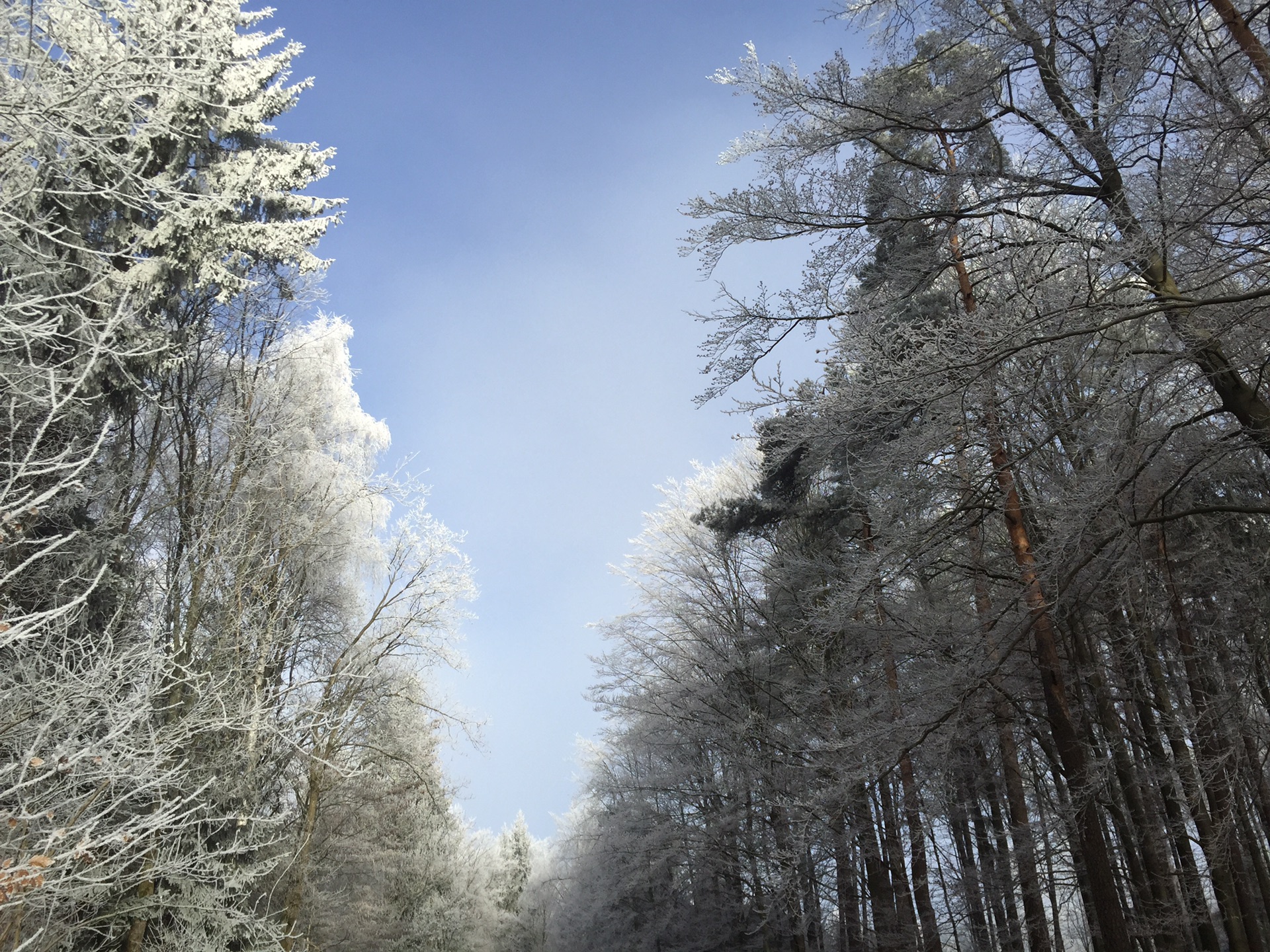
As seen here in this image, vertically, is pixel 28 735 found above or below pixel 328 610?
below

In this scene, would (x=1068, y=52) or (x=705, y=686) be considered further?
(x=705, y=686)

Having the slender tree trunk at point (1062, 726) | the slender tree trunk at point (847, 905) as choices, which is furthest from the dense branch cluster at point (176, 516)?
the slender tree trunk at point (847, 905)

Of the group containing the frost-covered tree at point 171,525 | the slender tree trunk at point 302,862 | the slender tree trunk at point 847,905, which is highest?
the frost-covered tree at point 171,525

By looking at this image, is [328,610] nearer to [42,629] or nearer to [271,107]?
[42,629]

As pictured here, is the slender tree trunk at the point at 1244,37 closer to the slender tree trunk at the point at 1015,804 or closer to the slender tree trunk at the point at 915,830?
the slender tree trunk at the point at 1015,804

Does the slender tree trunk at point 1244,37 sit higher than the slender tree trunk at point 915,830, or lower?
higher

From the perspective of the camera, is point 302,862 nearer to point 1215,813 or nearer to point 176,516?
point 176,516

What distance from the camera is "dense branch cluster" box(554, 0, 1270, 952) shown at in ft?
16.5

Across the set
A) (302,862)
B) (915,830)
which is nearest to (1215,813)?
(915,830)

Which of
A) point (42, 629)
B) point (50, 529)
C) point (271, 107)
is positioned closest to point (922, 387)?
point (42, 629)

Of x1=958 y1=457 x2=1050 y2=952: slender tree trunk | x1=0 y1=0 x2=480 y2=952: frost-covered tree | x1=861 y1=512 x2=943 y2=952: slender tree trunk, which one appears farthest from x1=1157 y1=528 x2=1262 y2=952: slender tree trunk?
x1=0 y1=0 x2=480 y2=952: frost-covered tree

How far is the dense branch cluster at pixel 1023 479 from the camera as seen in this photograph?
5.03 metres

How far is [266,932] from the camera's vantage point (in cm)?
916

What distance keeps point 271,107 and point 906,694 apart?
11.0 metres
